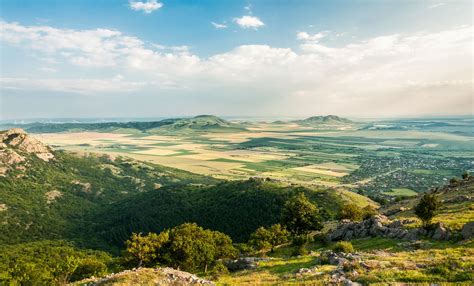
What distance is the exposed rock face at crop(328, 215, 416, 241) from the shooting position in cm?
5677

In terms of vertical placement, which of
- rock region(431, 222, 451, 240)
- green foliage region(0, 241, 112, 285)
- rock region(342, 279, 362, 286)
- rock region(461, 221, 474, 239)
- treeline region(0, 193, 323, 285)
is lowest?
green foliage region(0, 241, 112, 285)

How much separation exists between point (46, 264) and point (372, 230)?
385 ft

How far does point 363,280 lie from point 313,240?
4805cm

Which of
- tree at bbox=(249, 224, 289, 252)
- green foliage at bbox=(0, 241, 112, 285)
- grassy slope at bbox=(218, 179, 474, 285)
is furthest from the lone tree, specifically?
green foliage at bbox=(0, 241, 112, 285)

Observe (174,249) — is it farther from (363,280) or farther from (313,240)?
(363,280)

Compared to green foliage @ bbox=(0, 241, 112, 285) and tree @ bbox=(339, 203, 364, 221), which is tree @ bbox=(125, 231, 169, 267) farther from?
tree @ bbox=(339, 203, 364, 221)

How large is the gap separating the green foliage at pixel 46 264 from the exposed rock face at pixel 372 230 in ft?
187

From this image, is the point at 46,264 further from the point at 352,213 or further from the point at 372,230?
the point at 372,230

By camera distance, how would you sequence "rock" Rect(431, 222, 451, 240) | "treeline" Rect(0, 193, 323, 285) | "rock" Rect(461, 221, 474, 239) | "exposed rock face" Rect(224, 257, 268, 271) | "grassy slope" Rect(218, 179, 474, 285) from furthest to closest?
"treeline" Rect(0, 193, 323, 285), "exposed rock face" Rect(224, 257, 268, 271), "rock" Rect(431, 222, 451, 240), "rock" Rect(461, 221, 474, 239), "grassy slope" Rect(218, 179, 474, 285)

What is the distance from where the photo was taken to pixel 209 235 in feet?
265

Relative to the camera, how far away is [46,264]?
115312mm

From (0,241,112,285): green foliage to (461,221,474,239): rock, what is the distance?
72248mm

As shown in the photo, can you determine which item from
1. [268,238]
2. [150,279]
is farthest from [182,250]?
[150,279]

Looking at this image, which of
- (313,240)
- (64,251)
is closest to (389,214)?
(313,240)
